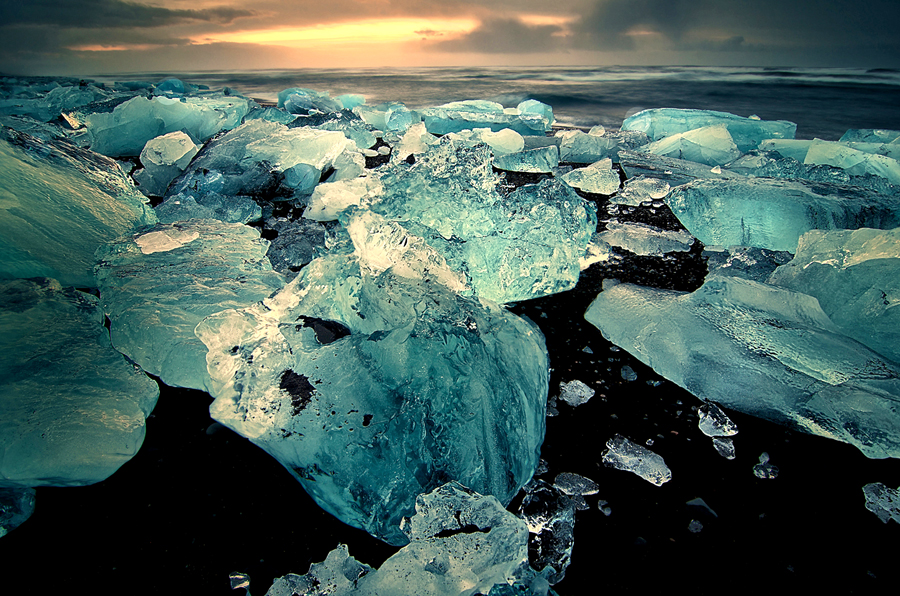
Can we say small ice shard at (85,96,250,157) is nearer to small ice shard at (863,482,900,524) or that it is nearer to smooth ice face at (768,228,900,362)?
smooth ice face at (768,228,900,362)

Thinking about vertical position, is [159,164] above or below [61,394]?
above

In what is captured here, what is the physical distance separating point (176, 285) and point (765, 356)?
1.42 meters

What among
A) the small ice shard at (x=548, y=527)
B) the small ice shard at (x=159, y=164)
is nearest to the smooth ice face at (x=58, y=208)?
the small ice shard at (x=159, y=164)

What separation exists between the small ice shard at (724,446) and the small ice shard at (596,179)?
1.54m

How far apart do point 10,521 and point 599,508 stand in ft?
3.03

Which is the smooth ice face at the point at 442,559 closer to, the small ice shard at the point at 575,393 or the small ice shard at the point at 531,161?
the small ice shard at the point at 575,393

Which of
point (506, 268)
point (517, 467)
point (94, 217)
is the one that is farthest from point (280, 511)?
point (94, 217)

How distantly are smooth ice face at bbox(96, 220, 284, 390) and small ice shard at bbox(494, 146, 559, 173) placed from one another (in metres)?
1.54

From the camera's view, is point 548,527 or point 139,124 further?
point 139,124

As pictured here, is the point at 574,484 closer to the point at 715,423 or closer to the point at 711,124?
the point at 715,423

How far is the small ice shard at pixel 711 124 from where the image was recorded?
3211 mm

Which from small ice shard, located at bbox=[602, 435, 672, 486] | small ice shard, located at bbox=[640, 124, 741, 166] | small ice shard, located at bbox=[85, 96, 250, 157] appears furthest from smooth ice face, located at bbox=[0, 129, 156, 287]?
small ice shard, located at bbox=[640, 124, 741, 166]

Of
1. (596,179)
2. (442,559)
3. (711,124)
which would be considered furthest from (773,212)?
(711,124)

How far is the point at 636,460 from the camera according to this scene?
2.52 ft
